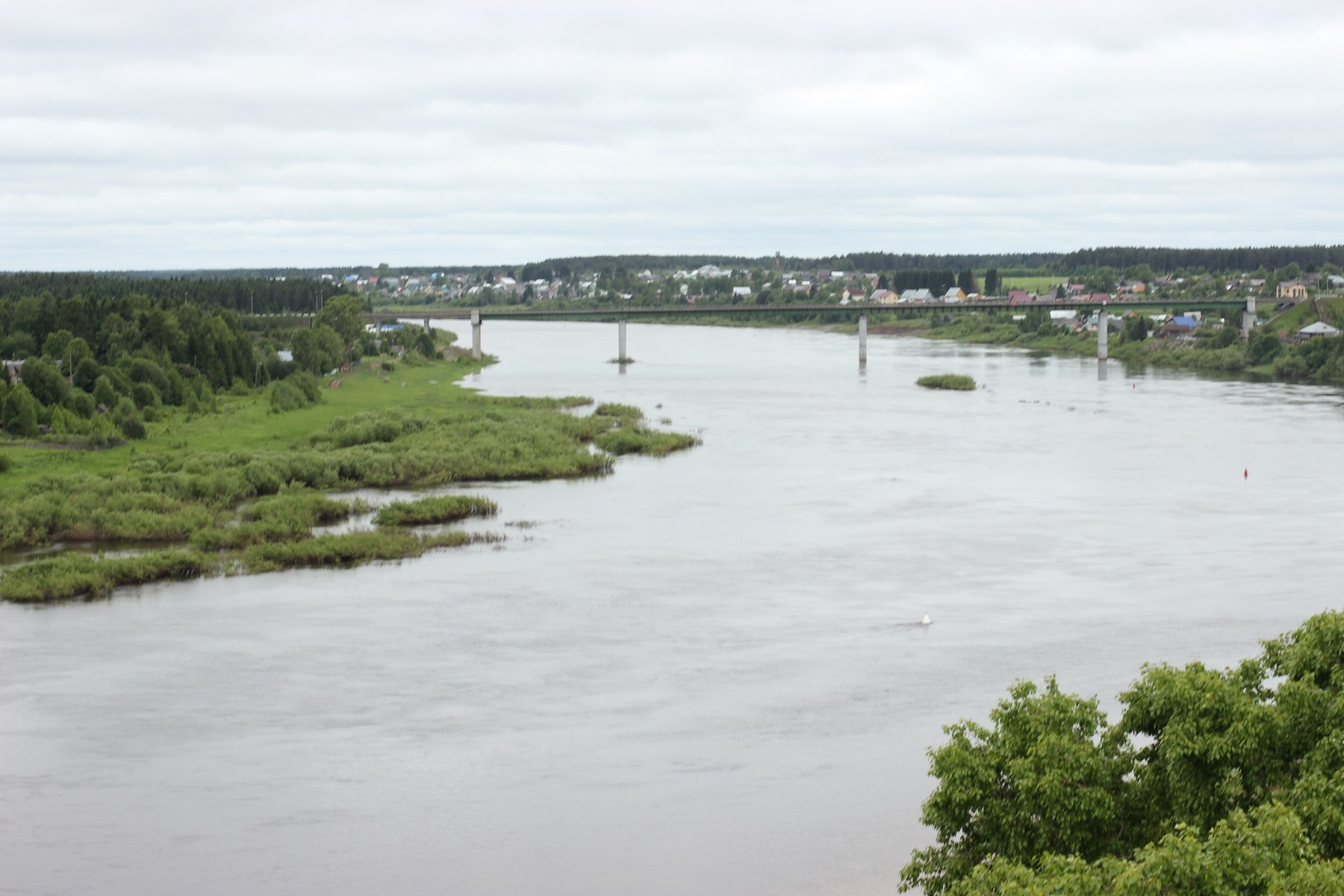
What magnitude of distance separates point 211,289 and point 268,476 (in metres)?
66.0

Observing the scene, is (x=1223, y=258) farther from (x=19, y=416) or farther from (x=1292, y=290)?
(x=19, y=416)

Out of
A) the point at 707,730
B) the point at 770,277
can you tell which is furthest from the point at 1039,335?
the point at 770,277

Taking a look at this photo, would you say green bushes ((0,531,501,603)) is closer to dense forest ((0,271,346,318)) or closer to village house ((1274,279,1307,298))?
dense forest ((0,271,346,318))

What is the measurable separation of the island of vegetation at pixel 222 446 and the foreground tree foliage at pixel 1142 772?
16.5 metres

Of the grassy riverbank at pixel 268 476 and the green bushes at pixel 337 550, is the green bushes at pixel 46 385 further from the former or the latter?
the green bushes at pixel 337 550

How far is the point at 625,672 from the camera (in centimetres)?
1891

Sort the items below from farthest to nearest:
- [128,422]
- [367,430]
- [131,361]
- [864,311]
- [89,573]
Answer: [864,311]
[131,361]
[367,430]
[128,422]
[89,573]

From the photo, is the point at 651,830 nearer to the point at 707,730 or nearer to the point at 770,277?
the point at 707,730

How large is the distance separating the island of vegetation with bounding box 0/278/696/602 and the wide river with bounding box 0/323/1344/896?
Result: 4.43ft

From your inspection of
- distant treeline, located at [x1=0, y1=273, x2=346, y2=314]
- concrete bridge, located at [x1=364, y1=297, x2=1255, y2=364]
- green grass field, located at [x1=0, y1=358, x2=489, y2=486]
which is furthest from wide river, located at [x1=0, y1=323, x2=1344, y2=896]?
distant treeline, located at [x1=0, y1=273, x2=346, y2=314]

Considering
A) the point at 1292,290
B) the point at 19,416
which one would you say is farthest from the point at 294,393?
the point at 1292,290

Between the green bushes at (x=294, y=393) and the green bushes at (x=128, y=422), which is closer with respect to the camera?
the green bushes at (x=128, y=422)

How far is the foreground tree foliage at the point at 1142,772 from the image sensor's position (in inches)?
395

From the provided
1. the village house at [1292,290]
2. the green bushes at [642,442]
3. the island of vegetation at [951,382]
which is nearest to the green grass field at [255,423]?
the green bushes at [642,442]
